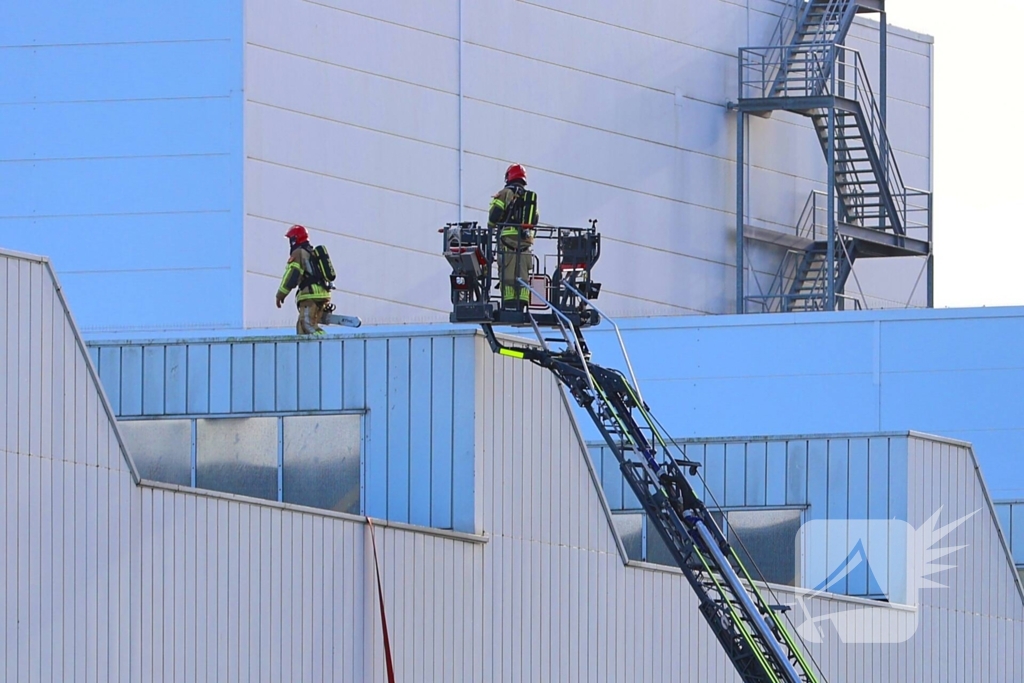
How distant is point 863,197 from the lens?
153ft

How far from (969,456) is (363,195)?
13003mm

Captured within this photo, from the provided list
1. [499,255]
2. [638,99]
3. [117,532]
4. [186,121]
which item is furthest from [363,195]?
[117,532]

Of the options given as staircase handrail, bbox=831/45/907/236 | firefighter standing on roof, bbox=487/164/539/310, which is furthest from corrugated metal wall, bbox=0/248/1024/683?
staircase handrail, bbox=831/45/907/236

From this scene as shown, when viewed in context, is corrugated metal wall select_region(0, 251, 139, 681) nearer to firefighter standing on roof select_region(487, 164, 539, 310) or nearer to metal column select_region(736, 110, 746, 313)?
firefighter standing on roof select_region(487, 164, 539, 310)

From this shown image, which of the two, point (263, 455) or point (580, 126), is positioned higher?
point (580, 126)

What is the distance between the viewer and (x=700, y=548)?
23.4 metres

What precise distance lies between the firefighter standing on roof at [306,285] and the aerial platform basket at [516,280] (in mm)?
3093

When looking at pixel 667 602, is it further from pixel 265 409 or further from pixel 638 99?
pixel 638 99

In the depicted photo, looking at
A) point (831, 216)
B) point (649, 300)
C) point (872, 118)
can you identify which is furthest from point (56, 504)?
point (872, 118)

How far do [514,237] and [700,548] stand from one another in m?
4.33

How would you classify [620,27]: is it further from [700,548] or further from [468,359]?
[700,548]

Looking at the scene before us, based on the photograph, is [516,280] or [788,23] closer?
[516,280]

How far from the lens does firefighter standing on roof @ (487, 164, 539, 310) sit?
24.5m

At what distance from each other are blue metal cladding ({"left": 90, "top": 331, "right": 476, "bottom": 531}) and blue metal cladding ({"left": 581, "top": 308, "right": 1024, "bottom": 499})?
40.5 ft
